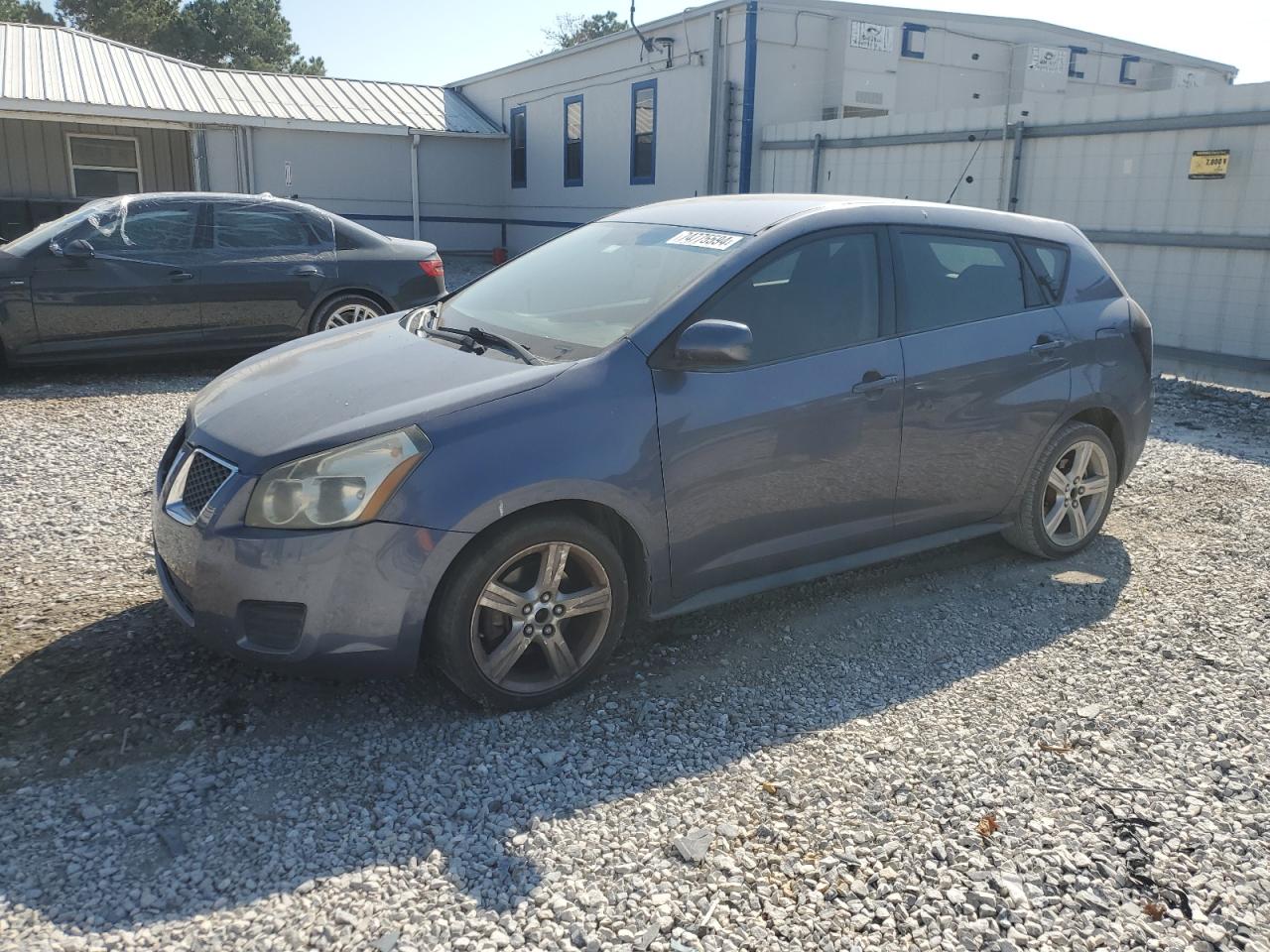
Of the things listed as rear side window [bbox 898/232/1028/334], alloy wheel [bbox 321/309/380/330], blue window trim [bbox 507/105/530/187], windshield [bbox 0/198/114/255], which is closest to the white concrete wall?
rear side window [bbox 898/232/1028/334]

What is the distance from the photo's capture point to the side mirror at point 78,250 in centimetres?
838

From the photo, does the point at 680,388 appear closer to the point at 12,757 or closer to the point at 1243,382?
the point at 12,757

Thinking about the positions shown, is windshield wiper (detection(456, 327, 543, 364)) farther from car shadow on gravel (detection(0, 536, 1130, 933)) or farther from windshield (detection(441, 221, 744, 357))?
car shadow on gravel (detection(0, 536, 1130, 933))

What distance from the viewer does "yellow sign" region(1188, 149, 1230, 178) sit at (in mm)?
9531

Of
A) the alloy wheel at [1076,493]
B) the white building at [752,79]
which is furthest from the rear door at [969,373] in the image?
the white building at [752,79]

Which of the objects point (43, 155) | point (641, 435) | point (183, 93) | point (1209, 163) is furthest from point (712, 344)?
point (43, 155)

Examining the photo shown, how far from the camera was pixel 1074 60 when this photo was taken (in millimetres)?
18609

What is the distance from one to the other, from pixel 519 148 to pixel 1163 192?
1610cm

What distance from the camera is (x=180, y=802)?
9.82 ft

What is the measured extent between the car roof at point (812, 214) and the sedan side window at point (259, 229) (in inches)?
211

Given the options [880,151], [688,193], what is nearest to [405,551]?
[880,151]

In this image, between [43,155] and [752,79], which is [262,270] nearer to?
[752,79]

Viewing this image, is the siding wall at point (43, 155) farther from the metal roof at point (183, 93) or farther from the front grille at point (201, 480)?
the front grille at point (201, 480)

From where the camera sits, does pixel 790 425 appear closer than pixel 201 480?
No
